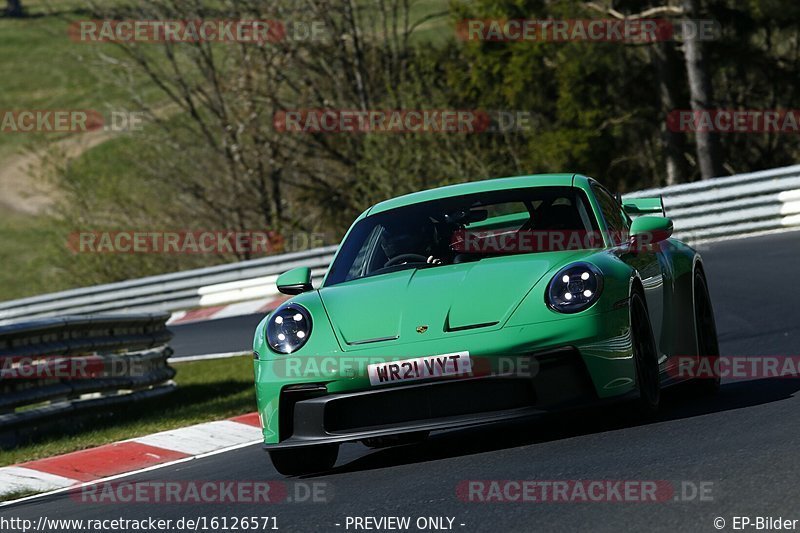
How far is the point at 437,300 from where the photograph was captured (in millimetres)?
6438

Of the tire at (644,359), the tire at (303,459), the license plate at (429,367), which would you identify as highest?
the license plate at (429,367)

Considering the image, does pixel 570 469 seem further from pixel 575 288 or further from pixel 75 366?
pixel 75 366

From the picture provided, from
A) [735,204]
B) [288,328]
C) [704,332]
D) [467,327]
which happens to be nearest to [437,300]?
[467,327]

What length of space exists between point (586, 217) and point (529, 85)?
2297 centimetres

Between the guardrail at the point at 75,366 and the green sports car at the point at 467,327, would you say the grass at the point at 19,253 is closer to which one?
the guardrail at the point at 75,366

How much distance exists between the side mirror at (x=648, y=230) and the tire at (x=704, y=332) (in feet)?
2.15

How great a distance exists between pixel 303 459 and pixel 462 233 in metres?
1.44

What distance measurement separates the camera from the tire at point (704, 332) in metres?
7.76

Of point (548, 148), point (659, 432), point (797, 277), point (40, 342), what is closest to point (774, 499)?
point (659, 432)

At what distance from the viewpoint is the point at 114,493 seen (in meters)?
7.13

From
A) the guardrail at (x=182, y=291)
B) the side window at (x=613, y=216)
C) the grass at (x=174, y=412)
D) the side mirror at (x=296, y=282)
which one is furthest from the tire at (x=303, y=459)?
the guardrail at (x=182, y=291)

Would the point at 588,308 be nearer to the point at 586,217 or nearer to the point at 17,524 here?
the point at 586,217

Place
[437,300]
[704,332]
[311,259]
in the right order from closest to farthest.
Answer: [437,300] → [704,332] → [311,259]

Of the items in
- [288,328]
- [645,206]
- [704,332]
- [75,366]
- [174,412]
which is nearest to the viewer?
[288,328]
